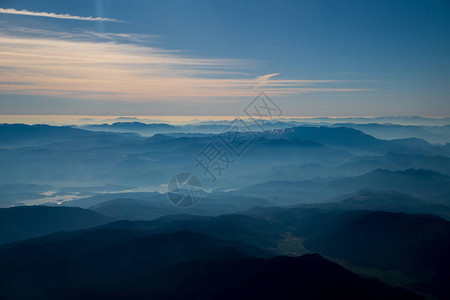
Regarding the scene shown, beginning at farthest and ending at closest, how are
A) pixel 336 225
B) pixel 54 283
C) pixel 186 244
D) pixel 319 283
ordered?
pixel 336 225 → pixel 186 244 → pixel 54 283 → pixel 319 283

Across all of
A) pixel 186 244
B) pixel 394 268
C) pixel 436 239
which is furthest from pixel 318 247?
pixel 186 244

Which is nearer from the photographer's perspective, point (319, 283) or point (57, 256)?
point (319, 283)

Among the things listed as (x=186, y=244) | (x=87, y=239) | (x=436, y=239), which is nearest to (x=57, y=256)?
(x=87, y=239)

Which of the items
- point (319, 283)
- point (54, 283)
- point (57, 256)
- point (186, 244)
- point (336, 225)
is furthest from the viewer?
point (336, 225)

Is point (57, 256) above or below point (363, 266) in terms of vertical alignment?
above

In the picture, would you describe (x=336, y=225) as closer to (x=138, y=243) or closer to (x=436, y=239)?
(x=436, y=239)

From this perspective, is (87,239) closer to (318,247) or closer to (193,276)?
(193,276)

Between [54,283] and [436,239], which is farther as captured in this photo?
[436,239]

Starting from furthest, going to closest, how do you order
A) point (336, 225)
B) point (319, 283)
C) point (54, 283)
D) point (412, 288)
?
1. point (336, 225)
2. point (412, 288)
3. point (54, 283)
4. point (319, 283)

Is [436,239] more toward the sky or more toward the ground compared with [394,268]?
more toward the sky
